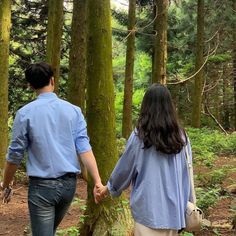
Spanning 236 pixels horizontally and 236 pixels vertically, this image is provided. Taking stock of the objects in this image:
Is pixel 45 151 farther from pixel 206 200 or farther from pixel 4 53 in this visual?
pixel 4 53

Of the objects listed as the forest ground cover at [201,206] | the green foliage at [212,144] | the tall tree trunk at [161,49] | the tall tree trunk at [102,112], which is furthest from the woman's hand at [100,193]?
the green foliage at [212,144]

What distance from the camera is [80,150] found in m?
4.21

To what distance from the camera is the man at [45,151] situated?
13.0 feet

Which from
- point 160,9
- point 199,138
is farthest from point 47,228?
point 199,138

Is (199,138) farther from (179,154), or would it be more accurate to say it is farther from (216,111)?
(179,154)

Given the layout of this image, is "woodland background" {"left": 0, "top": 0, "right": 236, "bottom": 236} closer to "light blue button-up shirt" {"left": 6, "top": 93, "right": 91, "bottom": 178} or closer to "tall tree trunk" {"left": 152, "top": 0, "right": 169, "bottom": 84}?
"tall tree trunk" {"left": 152, "top": 0, "right": 169, "bottom": 84}

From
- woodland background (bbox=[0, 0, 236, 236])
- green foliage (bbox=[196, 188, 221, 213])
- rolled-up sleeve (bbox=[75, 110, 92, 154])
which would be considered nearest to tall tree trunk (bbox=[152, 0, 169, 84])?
woodland background (bbox=[0, 0, 236, 236])

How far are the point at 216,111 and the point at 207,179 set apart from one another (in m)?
24.7

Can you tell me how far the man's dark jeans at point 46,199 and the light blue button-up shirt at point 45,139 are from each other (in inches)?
2.8

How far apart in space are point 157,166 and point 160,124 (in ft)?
Result: 1.04

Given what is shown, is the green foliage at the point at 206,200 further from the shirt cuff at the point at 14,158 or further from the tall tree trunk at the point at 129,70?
the tall tree trunk at the point at 129,70

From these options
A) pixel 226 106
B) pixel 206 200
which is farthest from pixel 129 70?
pixel 226 106

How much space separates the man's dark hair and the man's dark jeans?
81 cm

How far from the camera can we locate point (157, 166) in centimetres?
360
